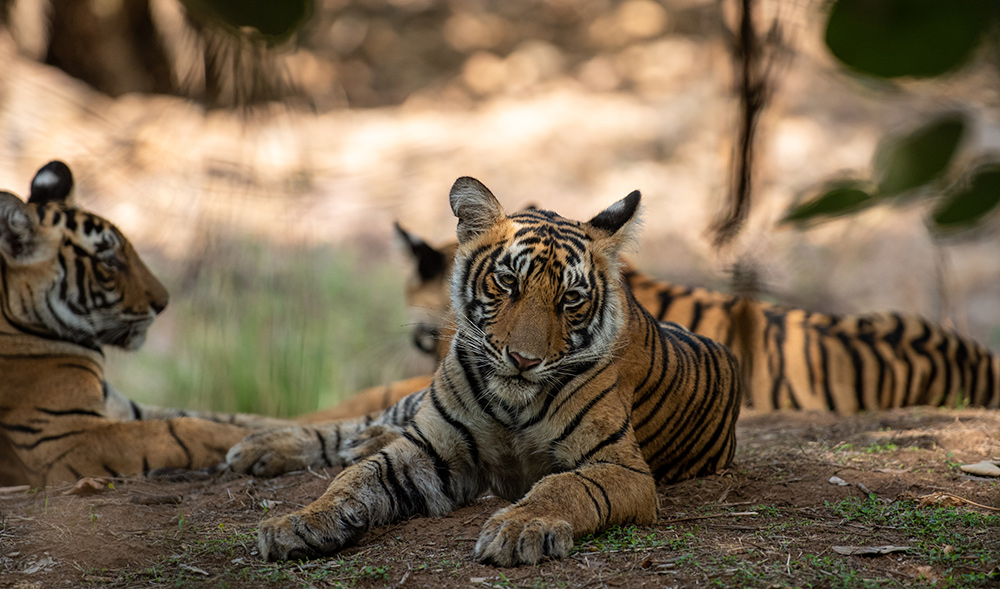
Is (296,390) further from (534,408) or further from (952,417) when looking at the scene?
(952,417)

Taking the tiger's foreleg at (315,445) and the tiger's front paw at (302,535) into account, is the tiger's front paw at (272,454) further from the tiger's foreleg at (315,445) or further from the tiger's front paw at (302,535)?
the tiger's front paw at (302,535)

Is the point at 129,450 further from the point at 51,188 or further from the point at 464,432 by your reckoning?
the point at 464,432

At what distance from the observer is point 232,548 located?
2.66 metres

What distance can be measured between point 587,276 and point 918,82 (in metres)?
2.35

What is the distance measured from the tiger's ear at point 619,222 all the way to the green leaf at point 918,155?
2426mm

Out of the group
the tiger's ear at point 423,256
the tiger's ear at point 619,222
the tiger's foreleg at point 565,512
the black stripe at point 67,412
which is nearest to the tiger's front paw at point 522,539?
the tiger's foreleg at point 565,512

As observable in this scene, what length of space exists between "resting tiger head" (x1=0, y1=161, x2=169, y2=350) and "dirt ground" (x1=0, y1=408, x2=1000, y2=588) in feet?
2.91

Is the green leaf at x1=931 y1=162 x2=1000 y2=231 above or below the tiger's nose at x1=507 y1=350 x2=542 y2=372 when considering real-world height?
above

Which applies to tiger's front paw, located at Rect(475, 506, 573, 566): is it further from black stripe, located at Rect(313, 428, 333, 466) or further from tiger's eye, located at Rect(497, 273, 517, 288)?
black stripe, located at Rect(313, 428, 333, 466)

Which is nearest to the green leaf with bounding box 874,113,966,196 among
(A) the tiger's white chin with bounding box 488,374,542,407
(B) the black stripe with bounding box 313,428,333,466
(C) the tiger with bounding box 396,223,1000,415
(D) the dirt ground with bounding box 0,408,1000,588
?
(D) the dirt ground with bounding box 0,408,1000,588

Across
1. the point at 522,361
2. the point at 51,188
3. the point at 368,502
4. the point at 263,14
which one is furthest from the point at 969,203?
the point at 51,188

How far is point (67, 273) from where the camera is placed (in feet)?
13.1

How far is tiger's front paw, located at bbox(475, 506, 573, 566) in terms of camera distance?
7.73 ft

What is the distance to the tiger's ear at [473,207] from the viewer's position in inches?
120
